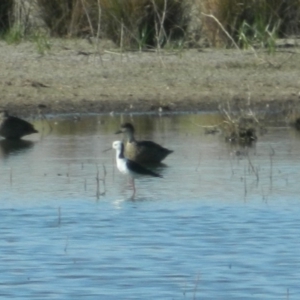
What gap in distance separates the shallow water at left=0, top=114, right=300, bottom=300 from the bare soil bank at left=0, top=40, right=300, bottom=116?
2437 millimetres

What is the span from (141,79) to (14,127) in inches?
165

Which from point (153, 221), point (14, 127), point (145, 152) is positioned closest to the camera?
point (153, 221)

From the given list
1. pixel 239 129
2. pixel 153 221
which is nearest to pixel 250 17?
pixel 239 129

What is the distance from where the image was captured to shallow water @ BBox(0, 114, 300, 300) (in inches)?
316

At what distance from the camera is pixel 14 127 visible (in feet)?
48.2

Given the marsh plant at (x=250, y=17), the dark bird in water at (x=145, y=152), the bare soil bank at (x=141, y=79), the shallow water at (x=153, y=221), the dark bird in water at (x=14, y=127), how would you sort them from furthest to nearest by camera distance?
1. the marsh plant at (x=250, y=17)
2. the bare soil bank at (x=141, y=79)
3. the dark bird in water at (x=14, y=127)
4. the dark bird in water at (x=145, y=152)
5. the shallow water at (x=153, y=221)

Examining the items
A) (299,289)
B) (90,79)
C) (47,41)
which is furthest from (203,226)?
(47,41)

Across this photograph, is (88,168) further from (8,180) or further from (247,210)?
(247,210)

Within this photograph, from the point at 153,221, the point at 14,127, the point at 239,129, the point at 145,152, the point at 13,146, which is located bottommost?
the point at 13,146

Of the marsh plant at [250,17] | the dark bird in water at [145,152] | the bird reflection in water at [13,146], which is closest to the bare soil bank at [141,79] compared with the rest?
the marsh plant at [250,17]

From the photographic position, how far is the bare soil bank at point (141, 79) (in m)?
17.4

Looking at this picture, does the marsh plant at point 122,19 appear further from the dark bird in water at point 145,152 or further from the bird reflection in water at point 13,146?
the dark bird in water at point 145,152

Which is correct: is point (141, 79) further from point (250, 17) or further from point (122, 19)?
point (250, 17)

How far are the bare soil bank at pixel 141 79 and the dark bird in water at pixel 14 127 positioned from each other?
1.88m
